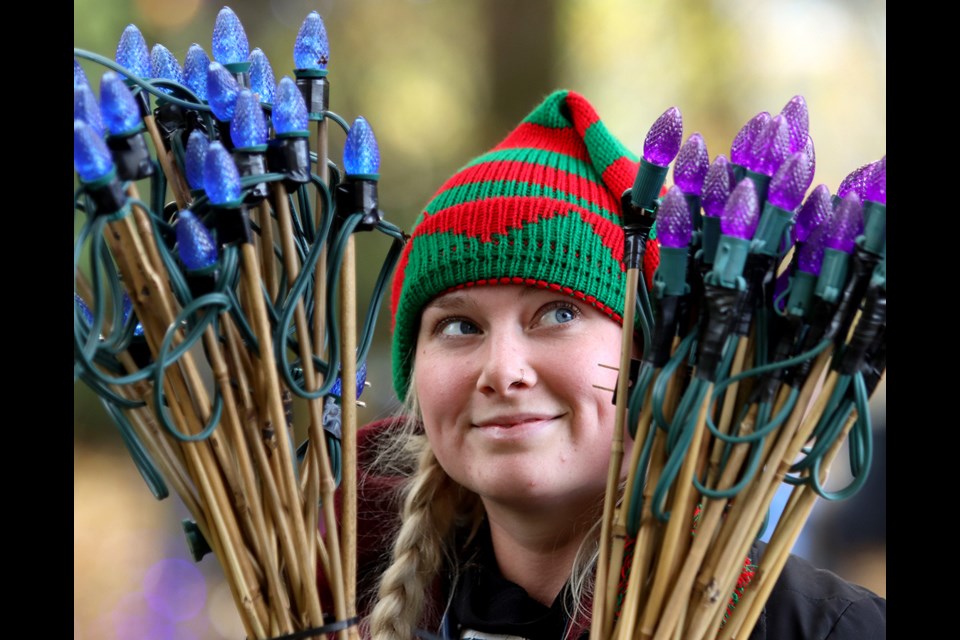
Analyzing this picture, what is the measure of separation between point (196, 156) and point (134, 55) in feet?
0.39

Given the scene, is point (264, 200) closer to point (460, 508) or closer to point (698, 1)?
point (460, 508)

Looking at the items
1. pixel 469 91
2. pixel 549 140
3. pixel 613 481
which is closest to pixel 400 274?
pixel 549 140

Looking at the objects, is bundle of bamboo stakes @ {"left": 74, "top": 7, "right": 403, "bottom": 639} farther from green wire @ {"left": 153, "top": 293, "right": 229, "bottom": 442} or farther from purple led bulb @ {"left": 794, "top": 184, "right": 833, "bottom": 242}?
purple led bulb @ {"left": 794, "top": 184, "right": 833, "bottom": 242}

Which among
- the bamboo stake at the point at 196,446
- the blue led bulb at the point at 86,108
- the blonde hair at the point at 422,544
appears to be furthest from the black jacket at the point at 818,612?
the blue led bulb at the point at 86,108

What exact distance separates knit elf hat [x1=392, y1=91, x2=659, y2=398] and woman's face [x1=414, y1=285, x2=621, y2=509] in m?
0.02

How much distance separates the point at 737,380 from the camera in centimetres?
64

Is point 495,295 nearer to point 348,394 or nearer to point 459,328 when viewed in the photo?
point 459,328

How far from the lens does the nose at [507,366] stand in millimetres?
888

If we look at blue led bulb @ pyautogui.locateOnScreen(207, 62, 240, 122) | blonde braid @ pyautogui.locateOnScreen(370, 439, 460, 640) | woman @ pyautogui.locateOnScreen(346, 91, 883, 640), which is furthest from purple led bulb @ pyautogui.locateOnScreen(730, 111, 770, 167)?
blonde braid @ pyautogui.locateOnScreen(370, 439, 460, 640)

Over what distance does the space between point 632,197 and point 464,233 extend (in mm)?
270

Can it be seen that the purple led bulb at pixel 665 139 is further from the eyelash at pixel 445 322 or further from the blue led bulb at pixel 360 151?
the eyelash at pixel 445 322

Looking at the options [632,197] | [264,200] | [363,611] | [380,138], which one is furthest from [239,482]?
[380,138]

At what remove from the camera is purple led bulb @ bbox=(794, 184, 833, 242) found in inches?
25.9

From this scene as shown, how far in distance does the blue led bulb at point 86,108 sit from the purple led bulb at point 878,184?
1.70 ft
